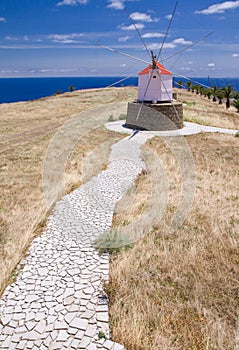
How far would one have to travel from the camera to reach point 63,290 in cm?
650

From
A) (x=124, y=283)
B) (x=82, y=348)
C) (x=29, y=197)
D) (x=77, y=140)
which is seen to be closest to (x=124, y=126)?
(x=77, y=140)

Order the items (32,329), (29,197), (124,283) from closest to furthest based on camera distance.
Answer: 1. (32,329)
2. (124,283)
3. (29,197)

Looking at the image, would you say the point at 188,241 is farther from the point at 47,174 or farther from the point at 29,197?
the point at 47,174

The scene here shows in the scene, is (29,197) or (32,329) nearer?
(32,329)

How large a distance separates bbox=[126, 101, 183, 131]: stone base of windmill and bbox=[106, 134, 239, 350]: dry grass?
44.1 ft

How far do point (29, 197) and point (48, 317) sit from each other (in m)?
6.79

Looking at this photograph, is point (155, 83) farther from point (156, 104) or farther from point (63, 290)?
point (63, 290)

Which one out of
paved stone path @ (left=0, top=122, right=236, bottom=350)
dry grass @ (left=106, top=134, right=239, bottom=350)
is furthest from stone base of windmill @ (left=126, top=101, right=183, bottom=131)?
paved stone path @ (left=0, top=122, right=236, bottom=350)

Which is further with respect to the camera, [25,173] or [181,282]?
[25,173]

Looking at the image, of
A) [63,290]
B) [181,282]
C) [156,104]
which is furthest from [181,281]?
[156,104]

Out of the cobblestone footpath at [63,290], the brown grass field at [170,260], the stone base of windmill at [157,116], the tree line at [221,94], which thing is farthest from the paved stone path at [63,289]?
the tree line at [221,94]

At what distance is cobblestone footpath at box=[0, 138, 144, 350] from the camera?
17.5ft

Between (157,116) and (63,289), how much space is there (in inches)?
744

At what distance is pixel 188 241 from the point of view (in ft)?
27.0
